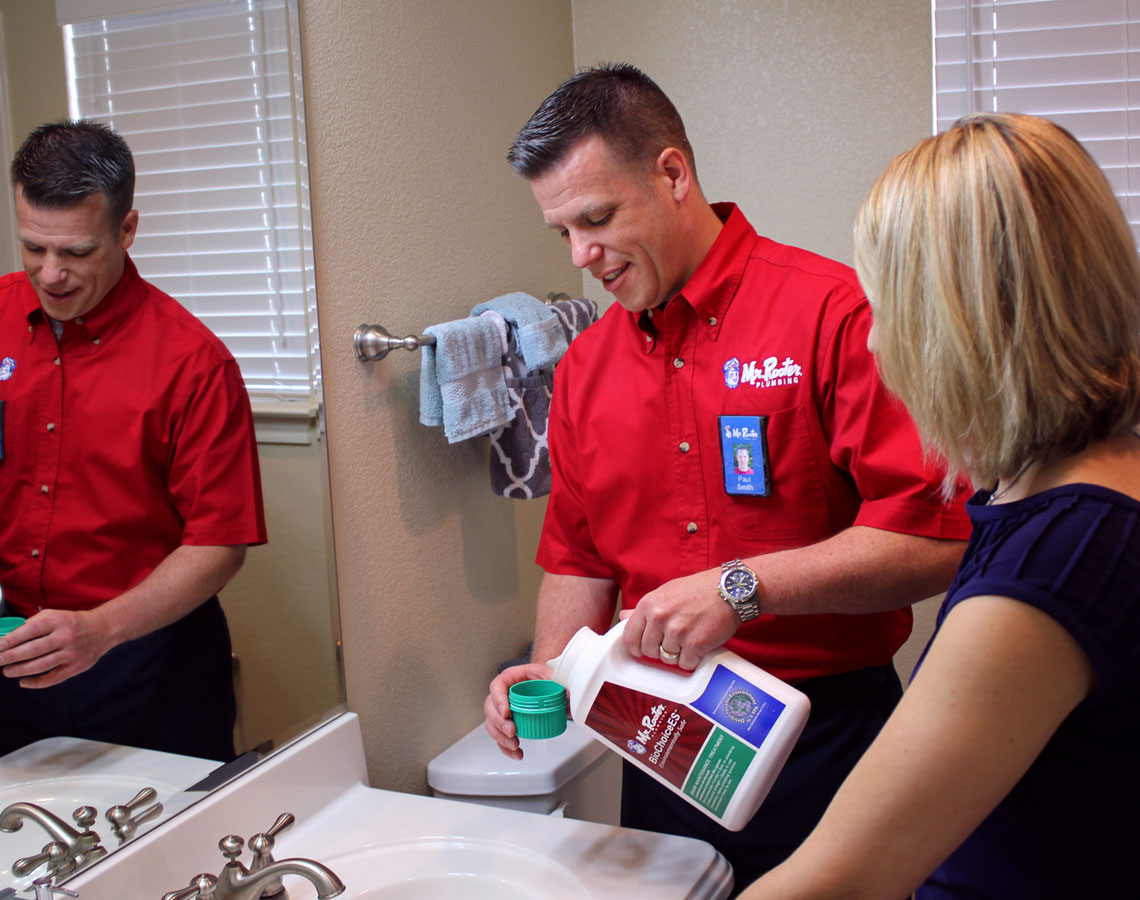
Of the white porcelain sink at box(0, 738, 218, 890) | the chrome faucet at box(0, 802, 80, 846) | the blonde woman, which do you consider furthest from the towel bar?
the blonde woman

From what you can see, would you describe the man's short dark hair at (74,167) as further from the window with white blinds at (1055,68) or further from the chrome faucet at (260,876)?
the window with white blinds at (1055,68)

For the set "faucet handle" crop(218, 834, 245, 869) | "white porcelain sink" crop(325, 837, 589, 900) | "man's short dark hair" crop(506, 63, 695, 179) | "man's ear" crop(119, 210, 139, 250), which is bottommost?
"white porcelain sink" crop(325, 837, 589, 900)

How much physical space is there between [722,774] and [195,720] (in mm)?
649

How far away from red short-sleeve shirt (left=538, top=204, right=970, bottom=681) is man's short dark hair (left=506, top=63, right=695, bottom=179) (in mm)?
158

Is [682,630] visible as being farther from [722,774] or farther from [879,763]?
[879,763]

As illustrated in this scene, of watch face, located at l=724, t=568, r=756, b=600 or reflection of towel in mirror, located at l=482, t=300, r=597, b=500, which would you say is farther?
reflection of towel in mirror, located at l=482, t=300, r=597, b=500

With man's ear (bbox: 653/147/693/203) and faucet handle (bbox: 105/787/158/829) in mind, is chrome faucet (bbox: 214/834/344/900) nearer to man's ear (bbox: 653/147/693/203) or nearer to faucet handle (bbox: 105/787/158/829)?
faucet handle (bbox: 105/787/158/829)

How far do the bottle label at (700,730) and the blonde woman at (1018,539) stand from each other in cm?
18

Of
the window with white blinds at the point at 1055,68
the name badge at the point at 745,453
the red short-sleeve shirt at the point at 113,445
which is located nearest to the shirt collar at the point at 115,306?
the red short-sleeve shirt at the point at 113,445

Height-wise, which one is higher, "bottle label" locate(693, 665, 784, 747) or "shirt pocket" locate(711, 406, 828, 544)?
"shirt pocket" locate(711, 406, 828, 544)

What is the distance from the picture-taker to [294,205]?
54.1 inches

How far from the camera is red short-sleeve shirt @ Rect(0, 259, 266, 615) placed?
3.40 ft

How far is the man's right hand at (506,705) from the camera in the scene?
3.82 ft

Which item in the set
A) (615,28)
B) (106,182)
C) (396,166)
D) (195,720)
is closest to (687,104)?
(615,28)
